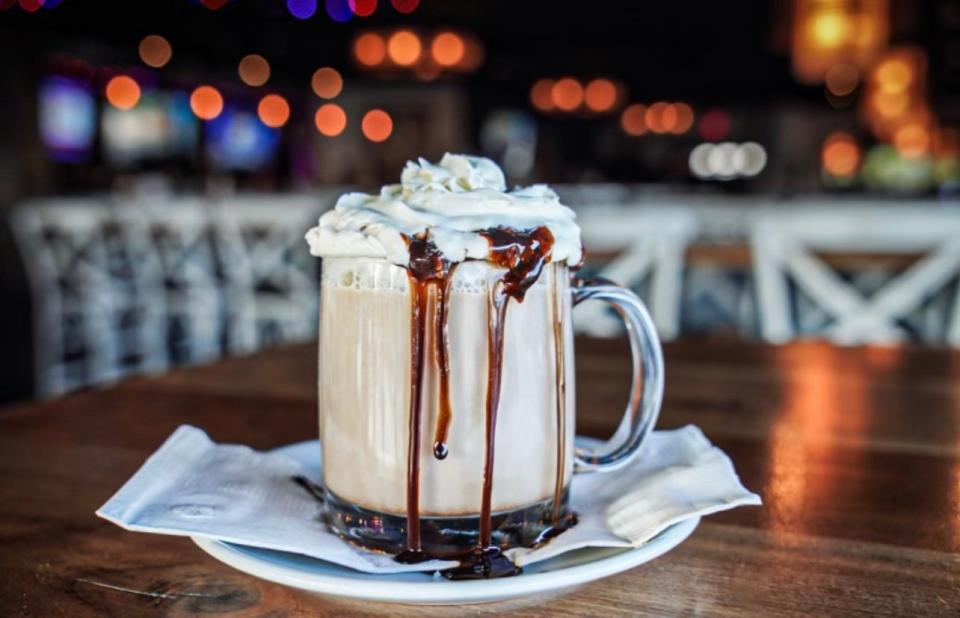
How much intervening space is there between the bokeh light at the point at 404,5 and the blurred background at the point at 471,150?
0.04 metres

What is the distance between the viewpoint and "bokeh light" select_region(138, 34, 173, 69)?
333 inches

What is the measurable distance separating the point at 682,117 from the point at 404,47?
6781 millimetres

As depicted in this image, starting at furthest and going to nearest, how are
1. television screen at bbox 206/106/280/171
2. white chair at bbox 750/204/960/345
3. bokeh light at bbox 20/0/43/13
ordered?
television screen at bbox 206/106/280/171 < bokeh light at bbox 20/0/43/13 < white chair at bbox 750/204/960/345

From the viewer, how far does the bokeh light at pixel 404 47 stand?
26.4ft

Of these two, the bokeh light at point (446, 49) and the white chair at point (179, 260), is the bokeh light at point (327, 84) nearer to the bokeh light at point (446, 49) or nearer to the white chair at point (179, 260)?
the bokeh light at point (446, 49)

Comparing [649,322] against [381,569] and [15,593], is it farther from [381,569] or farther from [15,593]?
[15,593]

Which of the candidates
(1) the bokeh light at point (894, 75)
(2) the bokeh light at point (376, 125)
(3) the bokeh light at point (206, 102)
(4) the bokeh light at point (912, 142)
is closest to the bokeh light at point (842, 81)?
(1) the bokeh light at point (894, 75)

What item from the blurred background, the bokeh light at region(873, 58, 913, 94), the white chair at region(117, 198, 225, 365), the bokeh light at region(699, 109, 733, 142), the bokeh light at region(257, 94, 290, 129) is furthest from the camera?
the bokeh light at region(699, 109, 733, 142)

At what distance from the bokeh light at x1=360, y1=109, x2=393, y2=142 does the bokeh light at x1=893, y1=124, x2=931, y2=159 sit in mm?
7461

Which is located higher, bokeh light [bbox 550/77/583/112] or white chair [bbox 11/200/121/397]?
bokeh light [bbox 550/77/583/112]

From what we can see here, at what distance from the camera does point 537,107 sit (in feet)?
41.9

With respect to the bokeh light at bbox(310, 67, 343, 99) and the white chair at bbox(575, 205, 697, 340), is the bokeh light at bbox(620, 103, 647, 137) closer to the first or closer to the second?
the bokeh light at bbox(310, 67, 343, 99)

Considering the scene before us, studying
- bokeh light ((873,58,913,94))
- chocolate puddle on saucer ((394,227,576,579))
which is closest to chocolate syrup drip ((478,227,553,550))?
chocolate puddle on saucer ((394,227,576,579))

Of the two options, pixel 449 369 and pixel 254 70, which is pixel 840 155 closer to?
pixel 254 70
